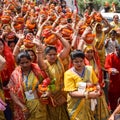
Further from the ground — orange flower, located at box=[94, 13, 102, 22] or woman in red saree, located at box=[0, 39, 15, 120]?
orange flower, located at box=[94, 13, 102, 22]

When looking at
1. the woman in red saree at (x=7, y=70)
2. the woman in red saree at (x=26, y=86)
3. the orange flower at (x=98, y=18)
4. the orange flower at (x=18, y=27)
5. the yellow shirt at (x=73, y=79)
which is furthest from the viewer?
the orange flower at (x=98, y=18)

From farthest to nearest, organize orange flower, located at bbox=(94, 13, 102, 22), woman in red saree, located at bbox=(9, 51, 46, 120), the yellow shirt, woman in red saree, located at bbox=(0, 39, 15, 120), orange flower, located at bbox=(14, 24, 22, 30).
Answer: orange flower, located at bbox=(94, 13, 102, 22) < orange flower, located at bbox=(14, 24, 22, 30) < woman in red saree, located at bbox=(0, 39, 15, 120) < woman in red saree, located at bbox=(9, 51, 46, 120) < the yellow shirt

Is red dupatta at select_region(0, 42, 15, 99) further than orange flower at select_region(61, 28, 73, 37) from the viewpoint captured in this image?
No

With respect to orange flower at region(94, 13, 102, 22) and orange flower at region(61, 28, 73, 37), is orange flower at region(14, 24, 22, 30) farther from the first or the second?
orange flower at region(61, 28, 73, 37)

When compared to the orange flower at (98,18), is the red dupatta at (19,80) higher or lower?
lower

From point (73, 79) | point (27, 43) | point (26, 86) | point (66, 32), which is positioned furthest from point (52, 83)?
point (66, 32)

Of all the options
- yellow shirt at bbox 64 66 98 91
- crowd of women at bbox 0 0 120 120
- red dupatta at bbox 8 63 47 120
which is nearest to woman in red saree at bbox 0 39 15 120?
crowd of women at bbox 0 0 120 120

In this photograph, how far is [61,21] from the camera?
8508mm

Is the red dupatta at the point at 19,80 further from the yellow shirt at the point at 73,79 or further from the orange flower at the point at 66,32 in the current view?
the orange flower at the point at 66,32

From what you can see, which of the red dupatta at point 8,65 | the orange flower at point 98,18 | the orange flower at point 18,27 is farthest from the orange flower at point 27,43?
the orange flower at point 98,18

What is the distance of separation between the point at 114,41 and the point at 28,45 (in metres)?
3.24

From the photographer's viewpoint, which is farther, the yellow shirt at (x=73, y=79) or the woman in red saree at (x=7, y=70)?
the woman in red saree at (x=7, y=70)

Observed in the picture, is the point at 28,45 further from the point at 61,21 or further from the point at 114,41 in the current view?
the point at 114,41

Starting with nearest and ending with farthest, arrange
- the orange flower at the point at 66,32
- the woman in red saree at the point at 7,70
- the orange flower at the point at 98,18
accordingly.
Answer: the woman in red saree at the point at 7,70 < the orange flower at the point at 66,32 < the orange flower at the point at 98,18
